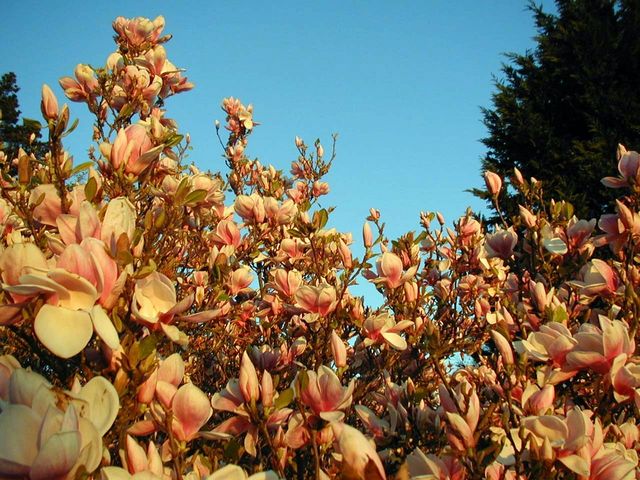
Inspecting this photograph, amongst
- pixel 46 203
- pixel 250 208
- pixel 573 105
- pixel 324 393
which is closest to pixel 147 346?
pixel 324 393

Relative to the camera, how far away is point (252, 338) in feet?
9.46

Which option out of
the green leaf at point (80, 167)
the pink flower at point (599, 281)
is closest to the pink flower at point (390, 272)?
the pink flower at point (599, 281)

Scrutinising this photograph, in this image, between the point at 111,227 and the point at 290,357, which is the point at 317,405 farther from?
the point at 290,357

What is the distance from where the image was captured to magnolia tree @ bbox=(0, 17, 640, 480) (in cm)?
96

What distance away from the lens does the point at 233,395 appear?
136 centimetres

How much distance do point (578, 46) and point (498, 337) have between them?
1064 cm

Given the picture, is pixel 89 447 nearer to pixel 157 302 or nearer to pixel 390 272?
pixel 157 302

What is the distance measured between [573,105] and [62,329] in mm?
11193

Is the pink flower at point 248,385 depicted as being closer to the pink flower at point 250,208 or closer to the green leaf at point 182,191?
the green leaf at point 182,191

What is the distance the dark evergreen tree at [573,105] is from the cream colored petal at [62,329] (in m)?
8.53

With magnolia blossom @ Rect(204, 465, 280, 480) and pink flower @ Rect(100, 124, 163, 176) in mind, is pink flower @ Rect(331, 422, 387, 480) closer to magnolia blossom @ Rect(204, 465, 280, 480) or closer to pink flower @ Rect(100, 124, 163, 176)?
magnolia blossom @ Rect(204, 465, 280, 480)

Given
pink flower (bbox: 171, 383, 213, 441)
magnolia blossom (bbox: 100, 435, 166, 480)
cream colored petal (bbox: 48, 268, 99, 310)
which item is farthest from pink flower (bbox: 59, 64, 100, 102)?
magnolia blossom (bbox: 100, 435, 166, 480)

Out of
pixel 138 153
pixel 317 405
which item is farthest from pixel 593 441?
pixel 138 153

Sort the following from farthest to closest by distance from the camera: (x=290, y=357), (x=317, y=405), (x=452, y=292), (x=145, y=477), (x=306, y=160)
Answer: (x=306, y=160)
(x=452, y=292)
(x=290, y=357)
(x=317, y=405)
(x=145, y=477)
